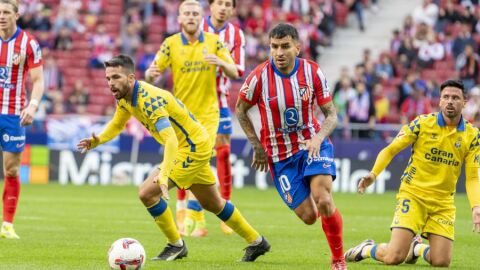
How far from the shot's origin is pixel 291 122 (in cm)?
960

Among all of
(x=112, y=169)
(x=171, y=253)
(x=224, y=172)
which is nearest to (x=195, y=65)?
(x=224, y=172)

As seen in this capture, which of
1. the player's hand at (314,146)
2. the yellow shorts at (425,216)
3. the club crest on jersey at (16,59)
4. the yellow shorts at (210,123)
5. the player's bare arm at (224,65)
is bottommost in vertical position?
the yellow shorts at (425,216)

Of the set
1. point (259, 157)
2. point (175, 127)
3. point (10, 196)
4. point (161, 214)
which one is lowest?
point (10, 196)

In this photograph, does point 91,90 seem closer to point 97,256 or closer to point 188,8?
point 188,8

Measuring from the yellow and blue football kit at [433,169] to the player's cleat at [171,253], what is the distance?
2092 millimetres

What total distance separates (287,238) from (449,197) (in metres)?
2.88

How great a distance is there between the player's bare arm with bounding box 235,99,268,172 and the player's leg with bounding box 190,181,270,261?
2.54 feet

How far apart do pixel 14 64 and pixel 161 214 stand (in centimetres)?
314

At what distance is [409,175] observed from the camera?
1031 centimetres

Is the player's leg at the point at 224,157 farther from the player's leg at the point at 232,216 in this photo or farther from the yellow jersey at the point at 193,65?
the player's leg at the point at 232,216

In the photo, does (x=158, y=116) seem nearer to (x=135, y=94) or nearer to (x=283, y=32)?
(x=135, y=94)

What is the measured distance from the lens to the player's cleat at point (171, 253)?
1004cm

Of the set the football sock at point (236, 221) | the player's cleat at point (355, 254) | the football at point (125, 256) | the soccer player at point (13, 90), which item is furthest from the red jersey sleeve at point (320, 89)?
the soccer player at point (13, 90)

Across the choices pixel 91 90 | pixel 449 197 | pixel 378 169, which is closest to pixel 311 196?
pixel 378 169
